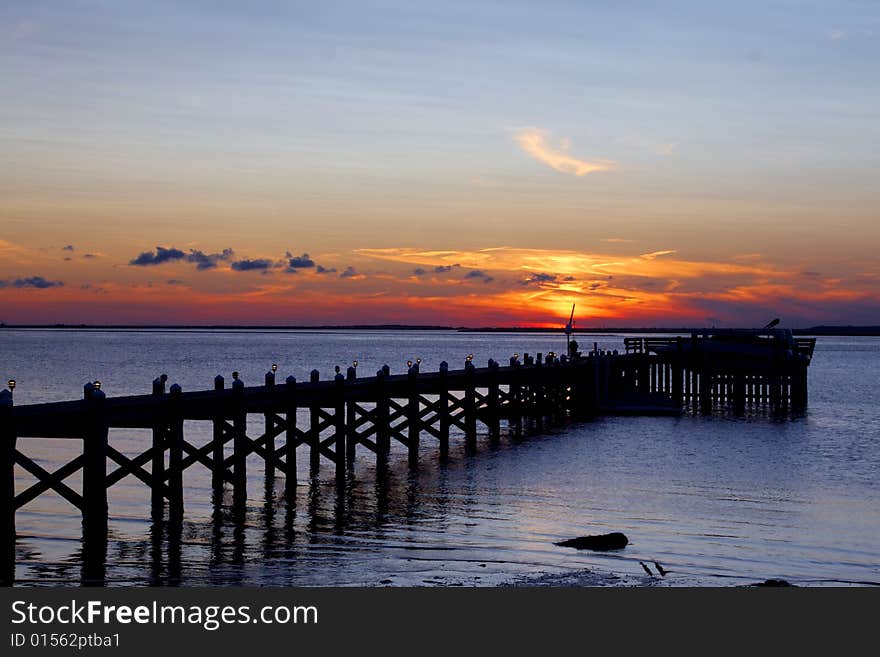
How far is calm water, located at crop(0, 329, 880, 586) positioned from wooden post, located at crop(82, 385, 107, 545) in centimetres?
42

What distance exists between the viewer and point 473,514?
2588cm

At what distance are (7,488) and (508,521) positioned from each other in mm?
10604

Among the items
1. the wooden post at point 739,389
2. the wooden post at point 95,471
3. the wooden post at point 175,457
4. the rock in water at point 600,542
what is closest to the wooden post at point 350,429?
the wooden post at point 175,457

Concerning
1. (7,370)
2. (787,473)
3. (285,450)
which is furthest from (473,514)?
(7,370)

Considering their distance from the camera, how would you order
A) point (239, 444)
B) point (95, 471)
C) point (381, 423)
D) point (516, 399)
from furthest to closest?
point (516, 399), point (381, 423), point (239, 444), point (95, 471)

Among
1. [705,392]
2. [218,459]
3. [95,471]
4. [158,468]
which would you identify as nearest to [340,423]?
[218,459]

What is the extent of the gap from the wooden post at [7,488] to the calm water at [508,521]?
390 mm

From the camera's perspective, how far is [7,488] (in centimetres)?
1931

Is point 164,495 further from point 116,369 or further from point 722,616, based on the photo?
point 116,369

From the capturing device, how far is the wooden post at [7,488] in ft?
62.0

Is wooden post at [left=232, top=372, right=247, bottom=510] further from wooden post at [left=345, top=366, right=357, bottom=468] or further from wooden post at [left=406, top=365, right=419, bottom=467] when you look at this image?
wooden post at [left=406, top=365, right=419, bottom=467]

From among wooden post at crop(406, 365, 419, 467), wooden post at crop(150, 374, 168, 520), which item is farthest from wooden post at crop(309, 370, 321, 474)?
wooden post at crop(150, 374, 168, 520)

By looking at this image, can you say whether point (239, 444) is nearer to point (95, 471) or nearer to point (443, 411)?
point (95, 471)

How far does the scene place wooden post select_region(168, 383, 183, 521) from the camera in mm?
24953
